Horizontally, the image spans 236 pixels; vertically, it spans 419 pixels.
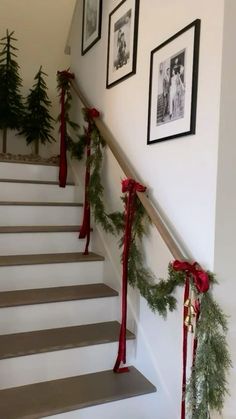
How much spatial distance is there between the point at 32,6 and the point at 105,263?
3066mm

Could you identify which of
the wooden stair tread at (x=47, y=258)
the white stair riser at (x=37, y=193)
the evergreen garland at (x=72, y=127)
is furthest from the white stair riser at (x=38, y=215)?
the evergreen garland at (x=72, y=127)

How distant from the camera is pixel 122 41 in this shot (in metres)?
2.11

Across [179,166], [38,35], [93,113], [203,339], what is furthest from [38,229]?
[38,35]

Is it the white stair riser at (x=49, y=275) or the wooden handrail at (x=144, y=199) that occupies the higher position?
the wooden handrail at (x=144, y=199)

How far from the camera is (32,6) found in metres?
3.77

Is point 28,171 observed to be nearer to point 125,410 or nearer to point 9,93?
point 9,93

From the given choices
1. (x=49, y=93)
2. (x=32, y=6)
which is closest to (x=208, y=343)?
(x=49, y=93)

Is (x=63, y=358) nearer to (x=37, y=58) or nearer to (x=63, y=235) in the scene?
(x=63, y=235)

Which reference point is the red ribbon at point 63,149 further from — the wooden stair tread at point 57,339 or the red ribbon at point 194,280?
the red ribbon at point 194,280

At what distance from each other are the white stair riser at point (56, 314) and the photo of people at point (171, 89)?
3.52 feet

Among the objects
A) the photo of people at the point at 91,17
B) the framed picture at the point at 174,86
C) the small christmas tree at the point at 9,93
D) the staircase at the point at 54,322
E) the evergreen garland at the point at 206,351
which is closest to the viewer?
the evergreen garland at the point at 206,351

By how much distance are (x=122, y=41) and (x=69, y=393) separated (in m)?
1.94

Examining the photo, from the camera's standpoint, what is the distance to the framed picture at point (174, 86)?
4.72ft

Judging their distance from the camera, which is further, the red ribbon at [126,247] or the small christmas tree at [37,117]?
the small christmas tree at [37,117]
